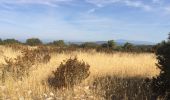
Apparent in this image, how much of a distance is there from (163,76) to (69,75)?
2.41 metres

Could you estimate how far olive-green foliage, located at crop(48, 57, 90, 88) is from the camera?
9078 millimetres

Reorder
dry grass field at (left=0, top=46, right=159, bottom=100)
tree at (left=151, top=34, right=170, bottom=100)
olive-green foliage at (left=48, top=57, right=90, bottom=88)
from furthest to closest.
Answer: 1. olive-green foliage at (left=48, top=57, right=90, bottom=88)
2. dry grass field at (left=0, top=46, right=159, bottom=100)
3. tree at (left=151, top=34, right=170, bottom=100)

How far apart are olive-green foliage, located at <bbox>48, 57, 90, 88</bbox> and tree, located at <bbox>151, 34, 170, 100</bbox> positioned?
6.32 feet

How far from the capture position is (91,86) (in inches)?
360

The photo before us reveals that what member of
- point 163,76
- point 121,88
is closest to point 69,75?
point 121,88

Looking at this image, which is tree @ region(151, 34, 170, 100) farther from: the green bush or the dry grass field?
the dry grass field

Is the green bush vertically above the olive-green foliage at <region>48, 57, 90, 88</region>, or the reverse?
the olive-green foliage at <region>48, 57, 90, 88</region>

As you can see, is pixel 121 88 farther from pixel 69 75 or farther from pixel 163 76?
pixel 69 75

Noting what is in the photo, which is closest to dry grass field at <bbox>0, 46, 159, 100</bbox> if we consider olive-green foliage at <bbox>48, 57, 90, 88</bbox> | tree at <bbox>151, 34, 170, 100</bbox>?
olive-green foliage at <bbox>48, 57, 90, 88</bbox>

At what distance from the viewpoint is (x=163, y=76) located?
8.30 metres

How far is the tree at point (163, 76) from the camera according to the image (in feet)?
26.6

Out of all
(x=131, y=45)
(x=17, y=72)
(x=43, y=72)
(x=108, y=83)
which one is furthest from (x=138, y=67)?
(x=131, y=45)

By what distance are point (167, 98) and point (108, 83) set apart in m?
1.61

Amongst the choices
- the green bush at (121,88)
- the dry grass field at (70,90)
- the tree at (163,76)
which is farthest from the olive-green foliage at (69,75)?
the tree at (163,76)
